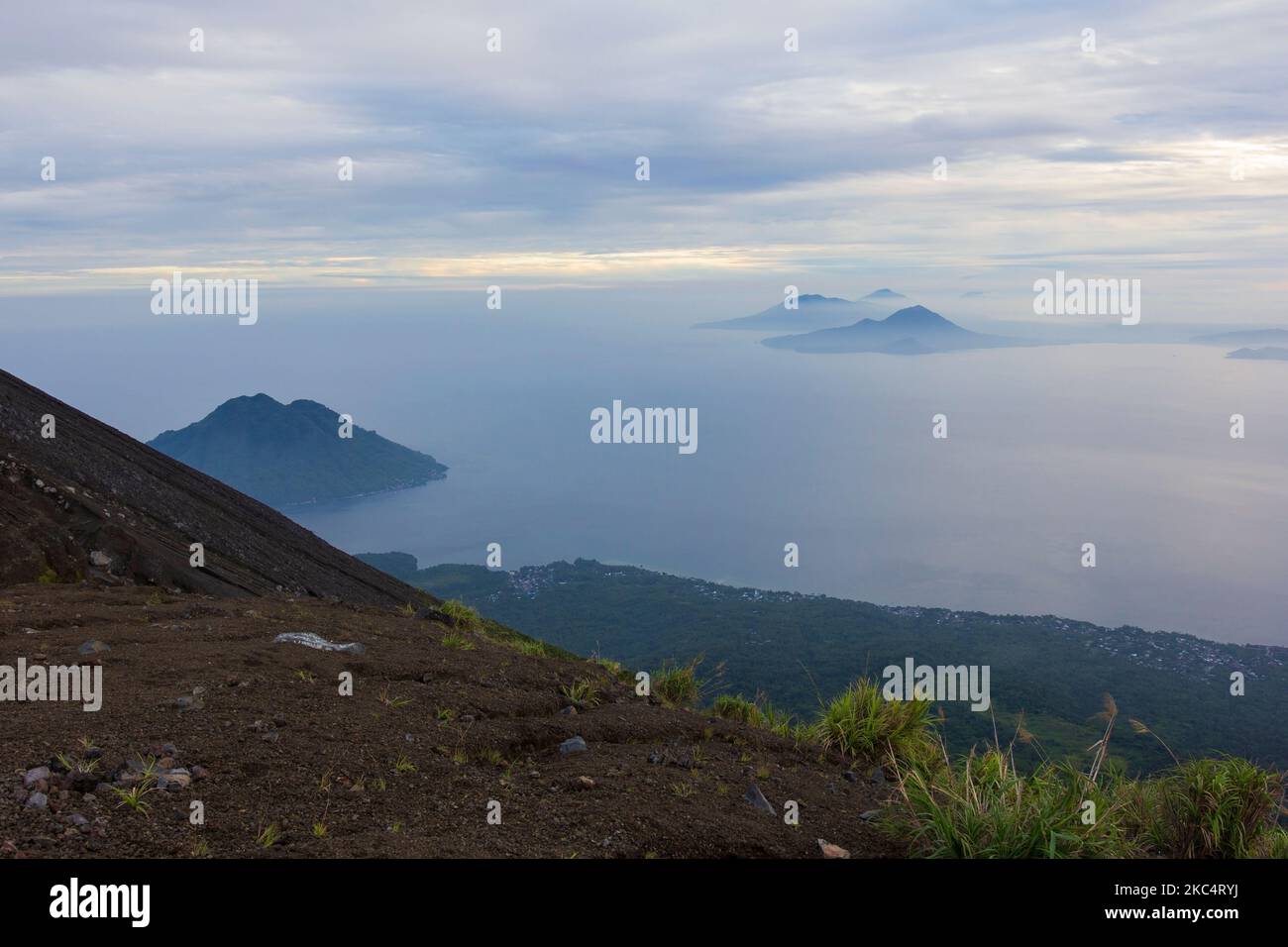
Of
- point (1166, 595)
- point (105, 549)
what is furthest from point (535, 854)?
point (1166, 595)

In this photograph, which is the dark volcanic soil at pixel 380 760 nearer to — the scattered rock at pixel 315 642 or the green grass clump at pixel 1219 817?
the scattered rock at pixel 315 642

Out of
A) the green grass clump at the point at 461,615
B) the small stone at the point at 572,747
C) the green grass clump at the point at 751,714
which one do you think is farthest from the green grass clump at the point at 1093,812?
the green grass clump at the point at 461,615

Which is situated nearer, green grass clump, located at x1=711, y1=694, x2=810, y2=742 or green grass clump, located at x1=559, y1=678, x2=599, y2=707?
green grass clump, located at x1=559, y1=678, x2=599, y2=707

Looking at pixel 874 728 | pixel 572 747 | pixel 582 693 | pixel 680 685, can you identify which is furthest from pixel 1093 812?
pixel 680 685

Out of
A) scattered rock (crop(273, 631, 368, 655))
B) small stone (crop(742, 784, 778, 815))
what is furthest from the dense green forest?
small stone (crop(742, 784, 778, 815))

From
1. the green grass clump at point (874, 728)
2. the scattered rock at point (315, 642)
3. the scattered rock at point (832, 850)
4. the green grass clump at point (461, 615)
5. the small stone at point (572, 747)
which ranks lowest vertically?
the green grass clump at point (874, 728)

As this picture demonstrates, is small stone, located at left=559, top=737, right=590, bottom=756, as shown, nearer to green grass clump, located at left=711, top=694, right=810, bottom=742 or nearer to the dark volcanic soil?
the dark volcanic soil
